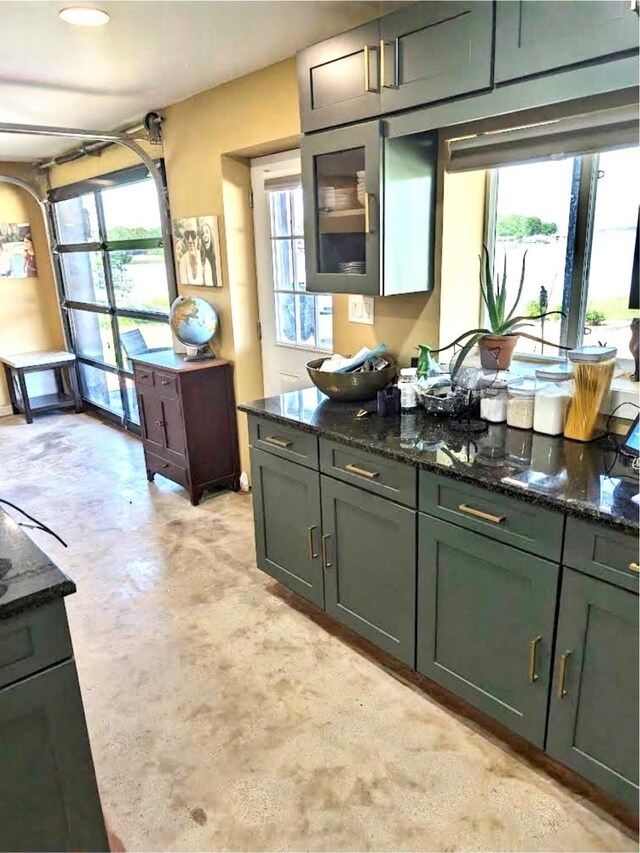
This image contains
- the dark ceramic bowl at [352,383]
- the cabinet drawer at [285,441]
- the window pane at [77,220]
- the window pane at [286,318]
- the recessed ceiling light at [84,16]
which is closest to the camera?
the recessed ceiling light at [84,16]

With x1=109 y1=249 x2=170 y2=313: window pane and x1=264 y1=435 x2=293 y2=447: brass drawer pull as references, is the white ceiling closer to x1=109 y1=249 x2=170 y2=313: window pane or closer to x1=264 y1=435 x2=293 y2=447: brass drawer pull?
x1=109 y1=249 x2=170 y2=313: window pane

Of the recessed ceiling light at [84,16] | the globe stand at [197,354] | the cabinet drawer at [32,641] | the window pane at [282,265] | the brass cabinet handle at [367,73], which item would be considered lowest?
the cabinet drawer at [32,641]

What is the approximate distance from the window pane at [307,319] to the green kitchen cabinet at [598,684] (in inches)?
82.6

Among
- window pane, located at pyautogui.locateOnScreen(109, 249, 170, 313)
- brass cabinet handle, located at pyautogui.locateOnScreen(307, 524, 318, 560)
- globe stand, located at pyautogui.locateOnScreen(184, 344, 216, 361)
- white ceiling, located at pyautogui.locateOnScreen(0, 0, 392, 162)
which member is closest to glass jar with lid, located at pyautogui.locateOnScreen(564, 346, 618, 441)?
brass cabinet handle, located at pyautogui.locateOnScreen(307, 524, 318, 560)

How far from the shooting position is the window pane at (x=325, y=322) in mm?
3131

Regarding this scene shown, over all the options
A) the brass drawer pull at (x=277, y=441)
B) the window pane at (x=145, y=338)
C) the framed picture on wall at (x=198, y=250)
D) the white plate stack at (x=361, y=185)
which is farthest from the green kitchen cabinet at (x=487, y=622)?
the window pane at (x=145, y=338)

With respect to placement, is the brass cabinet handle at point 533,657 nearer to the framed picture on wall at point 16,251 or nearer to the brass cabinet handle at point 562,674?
the brass cabinet handle at point 562,674

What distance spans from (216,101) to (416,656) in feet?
9.62

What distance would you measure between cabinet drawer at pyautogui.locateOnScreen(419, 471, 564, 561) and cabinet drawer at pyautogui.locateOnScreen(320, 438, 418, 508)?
0.06 metres

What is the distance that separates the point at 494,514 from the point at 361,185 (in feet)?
4.38

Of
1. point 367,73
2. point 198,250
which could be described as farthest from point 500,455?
point 198,250

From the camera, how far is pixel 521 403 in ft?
6.59

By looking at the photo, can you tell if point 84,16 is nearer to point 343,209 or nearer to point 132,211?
point 343,209

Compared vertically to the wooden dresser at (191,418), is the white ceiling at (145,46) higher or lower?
higher
